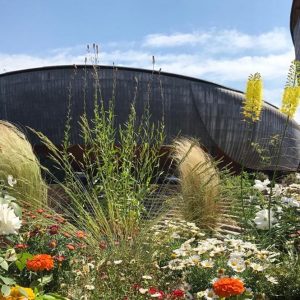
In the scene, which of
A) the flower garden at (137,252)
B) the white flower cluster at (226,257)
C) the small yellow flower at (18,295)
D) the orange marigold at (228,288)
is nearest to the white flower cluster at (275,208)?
the flower garden at (137,252)

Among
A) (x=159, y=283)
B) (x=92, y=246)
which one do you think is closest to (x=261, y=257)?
(x=159, y=283)

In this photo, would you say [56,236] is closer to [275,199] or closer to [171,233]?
[171,233]

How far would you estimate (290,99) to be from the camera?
388 centimetres

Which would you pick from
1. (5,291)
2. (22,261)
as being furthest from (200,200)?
(5,291)

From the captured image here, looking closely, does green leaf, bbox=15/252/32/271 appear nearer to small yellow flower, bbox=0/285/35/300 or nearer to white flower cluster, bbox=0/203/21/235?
white flower cluster, bbox=0/203/21/235

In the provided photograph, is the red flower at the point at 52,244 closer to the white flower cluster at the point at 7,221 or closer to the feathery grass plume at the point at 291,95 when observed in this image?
the white flower cluster at the point at 7,221

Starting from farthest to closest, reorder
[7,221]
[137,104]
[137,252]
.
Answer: [137,104]
[137,252]
[7,221]

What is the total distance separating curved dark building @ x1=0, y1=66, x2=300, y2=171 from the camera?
75.7 ft

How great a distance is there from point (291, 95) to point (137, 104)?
19.9m

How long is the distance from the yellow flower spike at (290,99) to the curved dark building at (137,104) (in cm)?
1835

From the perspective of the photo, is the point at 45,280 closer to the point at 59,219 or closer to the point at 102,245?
the point at 102,245

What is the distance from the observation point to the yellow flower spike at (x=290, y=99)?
387 cm

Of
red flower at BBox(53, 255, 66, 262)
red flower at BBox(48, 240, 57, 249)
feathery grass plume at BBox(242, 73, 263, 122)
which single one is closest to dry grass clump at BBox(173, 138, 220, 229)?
feathery grass plume at BBox(242, 73, 263, 122)

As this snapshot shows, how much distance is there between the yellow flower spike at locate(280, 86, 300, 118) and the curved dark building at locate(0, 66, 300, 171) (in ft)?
60.2
